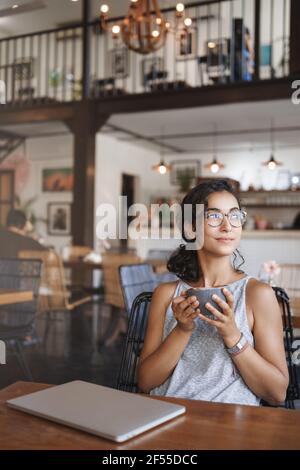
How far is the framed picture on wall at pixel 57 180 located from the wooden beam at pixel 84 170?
8.07 feet

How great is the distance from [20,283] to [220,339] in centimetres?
233

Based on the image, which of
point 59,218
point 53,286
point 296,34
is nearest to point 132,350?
point 296,34

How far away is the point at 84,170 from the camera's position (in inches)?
292

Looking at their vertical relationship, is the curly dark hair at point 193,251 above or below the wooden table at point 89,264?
above

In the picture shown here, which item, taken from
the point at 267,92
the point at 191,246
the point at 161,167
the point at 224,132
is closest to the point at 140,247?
the point at 161,167

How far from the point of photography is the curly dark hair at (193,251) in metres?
1.38

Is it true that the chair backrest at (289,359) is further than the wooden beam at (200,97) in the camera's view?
No

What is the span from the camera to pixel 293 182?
1005 centimetres

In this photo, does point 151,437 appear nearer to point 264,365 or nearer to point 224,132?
point 264,365

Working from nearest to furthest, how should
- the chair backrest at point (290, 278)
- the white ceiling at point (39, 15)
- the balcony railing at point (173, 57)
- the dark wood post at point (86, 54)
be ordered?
1. the white ceiling at point (39, 15)
2. the chair backrest at point (290, 278)
3. the balcony railing at point (173, 57)
4. the dark wood post at point (86, 54)

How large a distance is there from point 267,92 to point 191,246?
513 centimetres

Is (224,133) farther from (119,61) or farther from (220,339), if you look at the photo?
(220,339)

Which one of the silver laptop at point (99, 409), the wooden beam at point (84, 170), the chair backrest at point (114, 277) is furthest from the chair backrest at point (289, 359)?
the wooden beam at point (84, 170)

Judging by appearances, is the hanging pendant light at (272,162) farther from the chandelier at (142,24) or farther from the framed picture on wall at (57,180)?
the framed picture on wall at (57,180)
